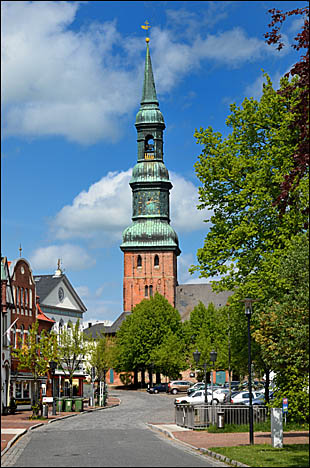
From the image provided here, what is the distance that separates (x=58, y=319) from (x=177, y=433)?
44.6 m

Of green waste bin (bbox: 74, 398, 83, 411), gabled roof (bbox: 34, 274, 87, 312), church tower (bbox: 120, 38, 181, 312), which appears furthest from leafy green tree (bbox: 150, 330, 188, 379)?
green waste bin (bbox: 74, 398, 83, 411)

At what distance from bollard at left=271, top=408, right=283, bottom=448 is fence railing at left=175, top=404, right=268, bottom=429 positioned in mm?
8177

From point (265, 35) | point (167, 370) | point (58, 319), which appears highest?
point (265, 35)

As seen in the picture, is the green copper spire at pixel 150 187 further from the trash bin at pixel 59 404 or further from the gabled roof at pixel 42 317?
the trash bin at pixel 59 404

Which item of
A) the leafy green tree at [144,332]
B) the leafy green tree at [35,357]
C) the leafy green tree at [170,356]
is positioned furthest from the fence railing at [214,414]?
the leafy green tree at [144,332]

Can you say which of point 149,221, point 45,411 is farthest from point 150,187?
point 45,411

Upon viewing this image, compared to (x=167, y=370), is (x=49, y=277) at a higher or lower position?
higher

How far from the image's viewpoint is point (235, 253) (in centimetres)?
3272

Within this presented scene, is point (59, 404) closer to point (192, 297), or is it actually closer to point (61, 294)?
point (61, 294)

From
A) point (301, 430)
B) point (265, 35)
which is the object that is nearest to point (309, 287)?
point (265, 35)

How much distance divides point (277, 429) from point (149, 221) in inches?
3738

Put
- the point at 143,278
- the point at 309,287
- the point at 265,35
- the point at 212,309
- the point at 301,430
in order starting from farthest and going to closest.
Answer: the point at 143,278, the point at 212,309, the point at 301,430, the point at 309,287, the point at 265,35

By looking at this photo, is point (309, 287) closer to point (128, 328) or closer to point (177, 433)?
point (177, 433)

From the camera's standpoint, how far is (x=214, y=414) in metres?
31.8
